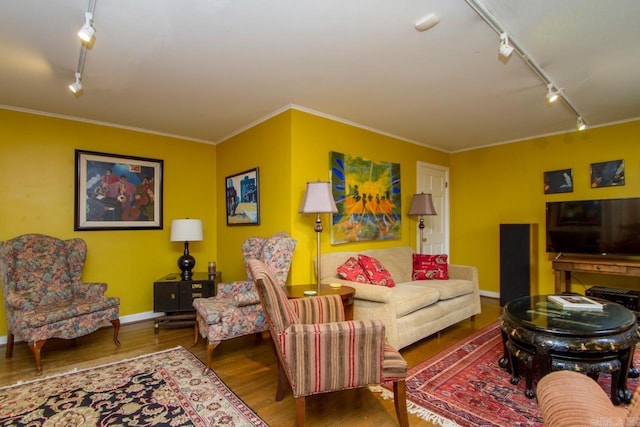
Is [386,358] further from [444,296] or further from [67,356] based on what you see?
Answer: [67,356]

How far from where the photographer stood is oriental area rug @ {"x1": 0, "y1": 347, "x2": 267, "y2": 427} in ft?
6.32

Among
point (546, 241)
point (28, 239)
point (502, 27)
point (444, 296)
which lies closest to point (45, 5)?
point (28, 239)

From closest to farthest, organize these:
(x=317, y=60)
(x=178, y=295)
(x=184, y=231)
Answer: (x=317, y=60)
(x=178, y=295)
(x=184, y=231)

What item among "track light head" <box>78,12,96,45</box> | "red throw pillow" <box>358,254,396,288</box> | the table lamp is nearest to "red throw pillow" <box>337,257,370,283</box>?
"red throw pillow" <box>358,254,396,288</box>

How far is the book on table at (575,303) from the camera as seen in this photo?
7.91 feet

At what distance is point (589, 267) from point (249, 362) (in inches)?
151

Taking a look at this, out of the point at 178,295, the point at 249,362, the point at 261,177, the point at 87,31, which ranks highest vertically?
the point at 87,31

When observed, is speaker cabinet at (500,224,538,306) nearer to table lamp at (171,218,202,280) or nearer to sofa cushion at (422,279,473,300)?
sofa cushion at (422,279,473,300)

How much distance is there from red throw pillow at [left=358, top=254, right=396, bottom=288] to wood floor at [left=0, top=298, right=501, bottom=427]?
63 cm

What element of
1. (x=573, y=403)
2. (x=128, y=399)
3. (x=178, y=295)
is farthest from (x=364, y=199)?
(x=573, y=403)

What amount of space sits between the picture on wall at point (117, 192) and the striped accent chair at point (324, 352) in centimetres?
295

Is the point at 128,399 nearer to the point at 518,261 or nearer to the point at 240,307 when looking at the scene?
the point at 240,307

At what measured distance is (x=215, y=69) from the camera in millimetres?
2523

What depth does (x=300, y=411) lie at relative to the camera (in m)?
1.69
